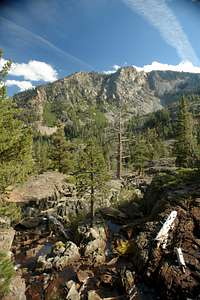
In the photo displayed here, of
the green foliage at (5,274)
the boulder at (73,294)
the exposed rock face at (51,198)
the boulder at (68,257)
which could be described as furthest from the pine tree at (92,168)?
the green foliage at (5,274)

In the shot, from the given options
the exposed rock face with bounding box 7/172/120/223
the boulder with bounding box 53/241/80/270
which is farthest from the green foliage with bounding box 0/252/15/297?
the exposed rock face with bounding box 7/172/120/223

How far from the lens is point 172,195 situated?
1938 centimetres

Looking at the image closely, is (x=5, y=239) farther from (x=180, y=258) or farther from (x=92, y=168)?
(x=180, y=258)

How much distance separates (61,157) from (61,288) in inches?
1258

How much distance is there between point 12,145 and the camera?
598 inches

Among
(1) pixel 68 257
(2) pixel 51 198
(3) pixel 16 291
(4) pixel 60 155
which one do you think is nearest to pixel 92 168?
(1) pixel 68 257

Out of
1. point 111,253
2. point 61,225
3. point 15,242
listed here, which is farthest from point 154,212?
point 15,242

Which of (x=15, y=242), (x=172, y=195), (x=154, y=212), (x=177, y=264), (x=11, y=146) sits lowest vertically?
(x=15, y=242)

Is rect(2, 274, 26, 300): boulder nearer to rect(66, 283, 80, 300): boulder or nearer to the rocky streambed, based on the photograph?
the rocky streambed

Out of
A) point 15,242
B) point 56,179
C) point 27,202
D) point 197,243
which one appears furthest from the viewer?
point 56,179

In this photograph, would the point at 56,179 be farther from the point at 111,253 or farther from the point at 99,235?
the point at 111,253

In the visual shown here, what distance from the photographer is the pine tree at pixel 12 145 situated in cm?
1439

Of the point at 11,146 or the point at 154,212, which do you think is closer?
the point at 11,146

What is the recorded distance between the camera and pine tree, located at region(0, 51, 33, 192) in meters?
14.4
